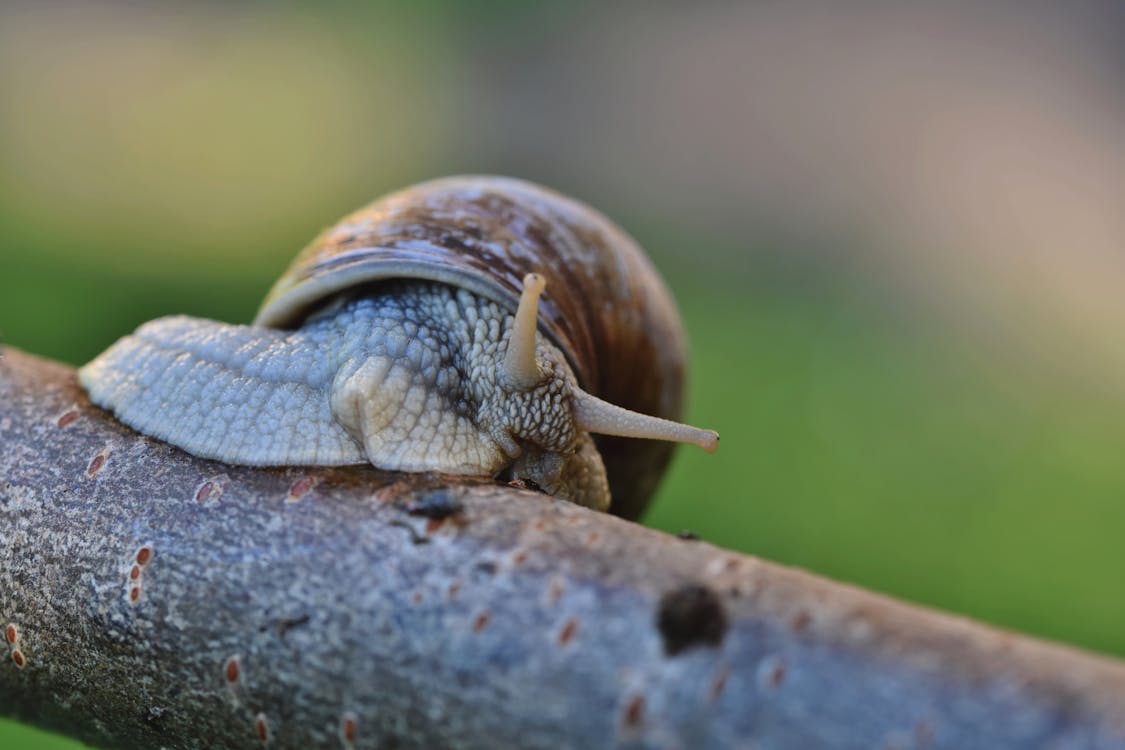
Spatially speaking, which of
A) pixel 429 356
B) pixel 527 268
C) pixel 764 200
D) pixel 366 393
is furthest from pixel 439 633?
pixel 764 200

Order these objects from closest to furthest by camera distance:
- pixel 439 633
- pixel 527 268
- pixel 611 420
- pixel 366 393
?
pixel 439 633, pixel 366 393, pixel 611 420, pixel 527 268

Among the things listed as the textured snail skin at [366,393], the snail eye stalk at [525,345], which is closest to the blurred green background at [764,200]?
the textured snail skin at [366,393]

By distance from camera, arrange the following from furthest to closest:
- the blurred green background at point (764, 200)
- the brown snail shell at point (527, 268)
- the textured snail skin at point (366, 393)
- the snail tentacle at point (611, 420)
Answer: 1. the blurred green background at point (764, 200)
2. the brown snail shell at point (527, 268)
3. the snail tentacle at point (611, 420)
4. the textured snail skin at point (366, 393)

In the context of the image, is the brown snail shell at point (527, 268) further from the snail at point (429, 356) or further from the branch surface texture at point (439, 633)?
the branch surface texture at point (439, 633)

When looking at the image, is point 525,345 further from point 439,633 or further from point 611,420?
point 439,633

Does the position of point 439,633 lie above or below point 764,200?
above

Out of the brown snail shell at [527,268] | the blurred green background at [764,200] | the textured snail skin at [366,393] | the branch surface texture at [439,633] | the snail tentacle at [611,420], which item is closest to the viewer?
the branch surface texture at [439,633]
